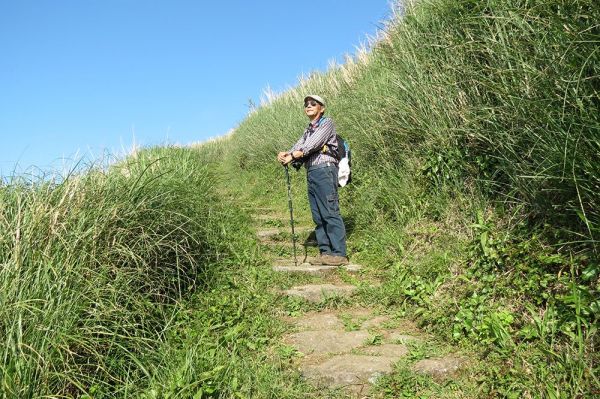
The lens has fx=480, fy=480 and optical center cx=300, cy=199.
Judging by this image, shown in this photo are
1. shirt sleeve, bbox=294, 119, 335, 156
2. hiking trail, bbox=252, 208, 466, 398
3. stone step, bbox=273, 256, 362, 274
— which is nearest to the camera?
hiking trail, bbox=252, 208, 466, 398

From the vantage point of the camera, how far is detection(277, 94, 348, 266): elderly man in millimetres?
5973

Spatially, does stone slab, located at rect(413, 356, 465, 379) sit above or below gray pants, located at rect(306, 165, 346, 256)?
below

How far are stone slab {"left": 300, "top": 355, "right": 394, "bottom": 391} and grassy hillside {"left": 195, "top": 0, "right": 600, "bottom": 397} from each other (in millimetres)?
728

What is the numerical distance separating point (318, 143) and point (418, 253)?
5.89 ft

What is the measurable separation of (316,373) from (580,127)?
9.46ft

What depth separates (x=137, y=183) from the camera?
517cm

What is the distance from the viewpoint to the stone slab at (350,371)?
3.71 m

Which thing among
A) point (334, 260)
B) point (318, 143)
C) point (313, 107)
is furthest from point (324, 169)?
point (334, 260)

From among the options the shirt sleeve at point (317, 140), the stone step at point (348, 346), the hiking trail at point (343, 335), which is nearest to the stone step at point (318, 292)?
the hiking trail at point (343, 335)

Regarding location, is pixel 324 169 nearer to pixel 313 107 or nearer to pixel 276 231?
pixel 313 107

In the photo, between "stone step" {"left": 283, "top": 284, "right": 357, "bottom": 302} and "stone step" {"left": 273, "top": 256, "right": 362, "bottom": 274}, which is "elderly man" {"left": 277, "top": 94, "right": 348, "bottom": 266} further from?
"stone step" {"left": 283, "top": 284, "right": 357, "bottom": 302}

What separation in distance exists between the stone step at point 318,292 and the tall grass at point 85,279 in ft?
3.57

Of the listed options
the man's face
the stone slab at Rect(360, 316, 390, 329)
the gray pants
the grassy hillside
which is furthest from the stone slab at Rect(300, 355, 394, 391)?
the man's face

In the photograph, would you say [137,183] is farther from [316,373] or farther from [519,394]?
[519,394]
